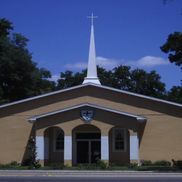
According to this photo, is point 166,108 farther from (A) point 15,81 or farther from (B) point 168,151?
(A) point 15,81

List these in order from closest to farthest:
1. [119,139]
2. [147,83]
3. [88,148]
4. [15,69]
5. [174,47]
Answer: [174,47]
[119,139]
[88,148]
[15,69]
[147,83]

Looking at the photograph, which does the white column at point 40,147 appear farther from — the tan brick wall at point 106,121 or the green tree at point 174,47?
the green tree at point 174,47

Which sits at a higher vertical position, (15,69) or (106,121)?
(15,69)

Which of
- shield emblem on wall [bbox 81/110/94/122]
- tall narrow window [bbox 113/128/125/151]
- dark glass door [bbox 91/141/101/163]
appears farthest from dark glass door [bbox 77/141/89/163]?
shield emblem on wall [bbox 81/110/94/122]

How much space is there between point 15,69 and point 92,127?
23.5 meters

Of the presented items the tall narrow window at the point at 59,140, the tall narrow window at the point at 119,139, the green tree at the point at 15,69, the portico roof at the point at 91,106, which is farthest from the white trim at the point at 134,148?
the green tree at the point at 15,69

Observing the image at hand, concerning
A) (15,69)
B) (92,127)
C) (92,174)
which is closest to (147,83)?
(15,69)

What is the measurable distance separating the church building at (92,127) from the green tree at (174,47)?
527 cm

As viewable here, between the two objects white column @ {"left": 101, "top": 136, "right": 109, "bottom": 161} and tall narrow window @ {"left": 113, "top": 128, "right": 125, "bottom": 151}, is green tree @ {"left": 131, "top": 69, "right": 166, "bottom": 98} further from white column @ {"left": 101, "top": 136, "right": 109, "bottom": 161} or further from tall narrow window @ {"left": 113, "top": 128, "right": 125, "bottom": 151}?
white column @ {"left": 101, "top": 136, "right": 109, "bottom": 161}

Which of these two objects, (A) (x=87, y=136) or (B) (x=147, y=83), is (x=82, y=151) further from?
(B) (x=147, y=83)

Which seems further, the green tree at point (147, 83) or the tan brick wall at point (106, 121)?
the green tree at point (147, 83)

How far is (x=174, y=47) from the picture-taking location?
37125 mm

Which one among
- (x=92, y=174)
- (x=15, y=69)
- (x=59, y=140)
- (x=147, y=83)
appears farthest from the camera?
(x=147, y=83)

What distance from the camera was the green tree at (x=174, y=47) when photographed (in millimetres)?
36809
